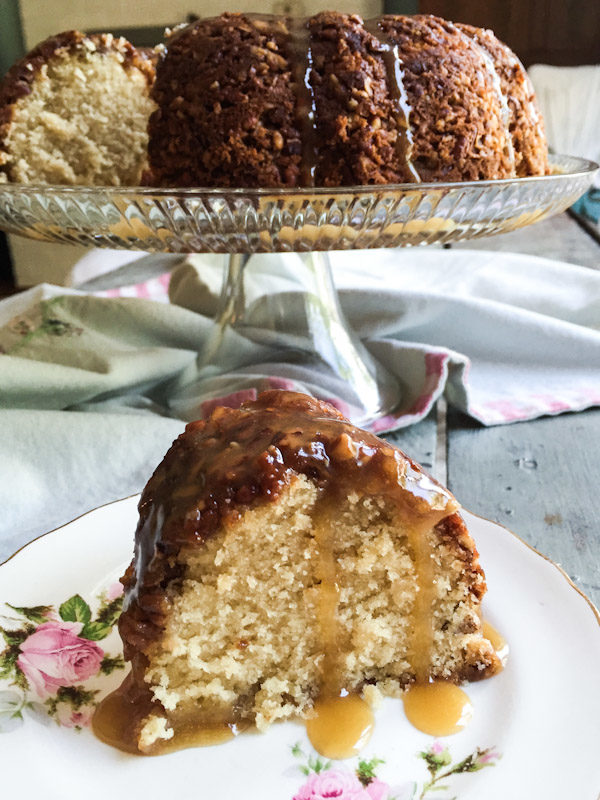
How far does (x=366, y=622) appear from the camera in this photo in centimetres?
80

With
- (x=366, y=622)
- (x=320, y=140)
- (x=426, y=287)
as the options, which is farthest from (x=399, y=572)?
(x=426, y=287)

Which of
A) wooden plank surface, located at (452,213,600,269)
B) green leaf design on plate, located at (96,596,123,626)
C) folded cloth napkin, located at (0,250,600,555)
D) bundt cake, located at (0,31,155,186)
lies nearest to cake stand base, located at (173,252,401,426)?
folded cloth napkin, located at (0,250,600,555)

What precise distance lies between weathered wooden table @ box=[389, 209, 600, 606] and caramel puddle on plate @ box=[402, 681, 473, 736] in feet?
0.77

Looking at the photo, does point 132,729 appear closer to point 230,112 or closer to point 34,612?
point 34,612

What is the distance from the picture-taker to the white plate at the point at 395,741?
639mm

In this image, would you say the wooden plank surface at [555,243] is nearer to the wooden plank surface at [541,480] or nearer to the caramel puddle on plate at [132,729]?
the wooden plank surface at [541,480]

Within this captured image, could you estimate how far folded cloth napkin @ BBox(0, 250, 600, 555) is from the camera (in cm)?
117

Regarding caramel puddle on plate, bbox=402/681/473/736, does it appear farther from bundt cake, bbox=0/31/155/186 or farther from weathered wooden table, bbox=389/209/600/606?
bundt cake, bbox=0/31/155/186

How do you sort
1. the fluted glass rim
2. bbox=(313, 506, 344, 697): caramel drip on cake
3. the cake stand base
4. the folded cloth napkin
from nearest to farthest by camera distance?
1. bbox=(313, 506, 344, 697): caramel drip on cake
2. the fluted glass rim
3. the folded cloth napkin
4. the cake stand base

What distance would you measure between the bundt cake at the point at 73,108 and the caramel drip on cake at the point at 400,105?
406 millimetres

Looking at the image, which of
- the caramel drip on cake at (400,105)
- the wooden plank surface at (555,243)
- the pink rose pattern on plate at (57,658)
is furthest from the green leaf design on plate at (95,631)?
the wooden plank surface at (555,243)

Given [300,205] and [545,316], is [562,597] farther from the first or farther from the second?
[545,316]

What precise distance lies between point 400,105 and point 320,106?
110mm

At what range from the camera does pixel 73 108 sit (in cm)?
126
